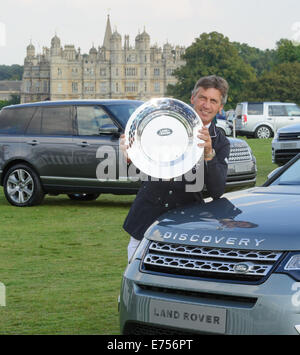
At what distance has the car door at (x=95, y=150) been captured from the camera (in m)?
12.7

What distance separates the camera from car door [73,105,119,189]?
41.7 ft

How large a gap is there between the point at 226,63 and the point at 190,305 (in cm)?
11330

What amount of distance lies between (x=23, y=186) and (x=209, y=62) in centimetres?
10389

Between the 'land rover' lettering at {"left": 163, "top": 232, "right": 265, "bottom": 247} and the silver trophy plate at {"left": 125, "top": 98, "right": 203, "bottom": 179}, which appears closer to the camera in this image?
the 'land rover' lettering at {"left": 163, "top": 232, "right": 265, "bottom": 247}

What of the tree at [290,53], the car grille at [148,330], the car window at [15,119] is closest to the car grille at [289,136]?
the car window at [15,119]

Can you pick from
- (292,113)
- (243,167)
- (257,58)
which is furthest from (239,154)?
(257,58)

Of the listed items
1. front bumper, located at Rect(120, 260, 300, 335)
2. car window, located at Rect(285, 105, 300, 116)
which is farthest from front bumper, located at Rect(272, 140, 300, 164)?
car window, located at Rect(285, 105, 300, 116)

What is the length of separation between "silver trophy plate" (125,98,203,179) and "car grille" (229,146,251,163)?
26.3 feet

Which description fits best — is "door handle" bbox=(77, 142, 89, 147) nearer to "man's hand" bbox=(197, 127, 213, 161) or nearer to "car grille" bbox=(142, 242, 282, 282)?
"man's hand" bbox=(197, 127, 213, 161)

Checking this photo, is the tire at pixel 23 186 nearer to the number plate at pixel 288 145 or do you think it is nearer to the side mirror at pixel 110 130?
the side mirror at pixel 110 130

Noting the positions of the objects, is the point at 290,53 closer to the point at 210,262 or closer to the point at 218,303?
the point at 210,262

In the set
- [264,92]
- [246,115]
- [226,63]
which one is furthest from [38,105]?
[226,63]

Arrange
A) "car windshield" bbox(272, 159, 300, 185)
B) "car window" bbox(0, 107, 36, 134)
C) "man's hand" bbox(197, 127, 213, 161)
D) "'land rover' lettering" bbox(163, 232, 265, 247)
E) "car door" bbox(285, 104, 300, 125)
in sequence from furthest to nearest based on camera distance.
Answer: "car door" bbox(285, 104, 300, 125) → "car window" bbox(0, 107, 36, 134) → "car windshield" bbox(272, 159, 300, 185) → "man's hand" bbox(197, 127, 213, 161) → "'land rover' lettering" bbox(163, 232, 265, 247)

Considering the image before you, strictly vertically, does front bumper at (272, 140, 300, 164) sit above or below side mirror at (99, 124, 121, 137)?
below
